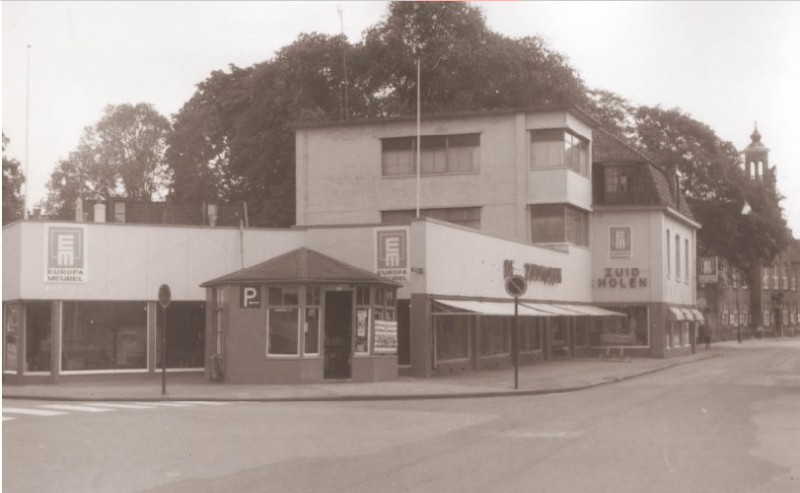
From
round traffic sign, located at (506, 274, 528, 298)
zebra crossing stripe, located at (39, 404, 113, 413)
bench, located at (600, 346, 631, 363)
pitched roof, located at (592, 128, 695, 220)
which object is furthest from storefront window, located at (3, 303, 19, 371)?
pitched roof, located at (592, 128, 695, 220)

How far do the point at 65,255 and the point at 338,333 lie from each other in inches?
304

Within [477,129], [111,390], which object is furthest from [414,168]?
[111,390]

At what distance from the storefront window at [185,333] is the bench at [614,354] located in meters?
18.2

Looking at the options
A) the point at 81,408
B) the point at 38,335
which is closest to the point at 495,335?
the point at 38,335

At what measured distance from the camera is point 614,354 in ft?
153

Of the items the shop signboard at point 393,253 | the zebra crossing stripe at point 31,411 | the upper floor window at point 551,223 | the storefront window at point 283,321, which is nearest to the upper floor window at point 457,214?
the upper floor window at point 551,223

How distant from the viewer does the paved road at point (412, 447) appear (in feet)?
34.2

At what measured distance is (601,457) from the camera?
39.8ft

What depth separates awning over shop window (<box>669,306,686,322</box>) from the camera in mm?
48650

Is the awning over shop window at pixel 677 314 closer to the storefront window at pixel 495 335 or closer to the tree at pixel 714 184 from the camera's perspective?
the tree at pixel 714 184

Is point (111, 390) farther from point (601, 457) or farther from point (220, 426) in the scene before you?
point (601, 457)

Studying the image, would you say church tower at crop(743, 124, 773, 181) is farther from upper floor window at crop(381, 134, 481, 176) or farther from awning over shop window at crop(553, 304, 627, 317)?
upper floor window at crop(381, 134, 481, 176)

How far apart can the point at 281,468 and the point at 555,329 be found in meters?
32.4

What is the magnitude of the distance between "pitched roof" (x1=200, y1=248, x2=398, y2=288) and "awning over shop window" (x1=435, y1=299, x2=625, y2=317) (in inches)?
133
